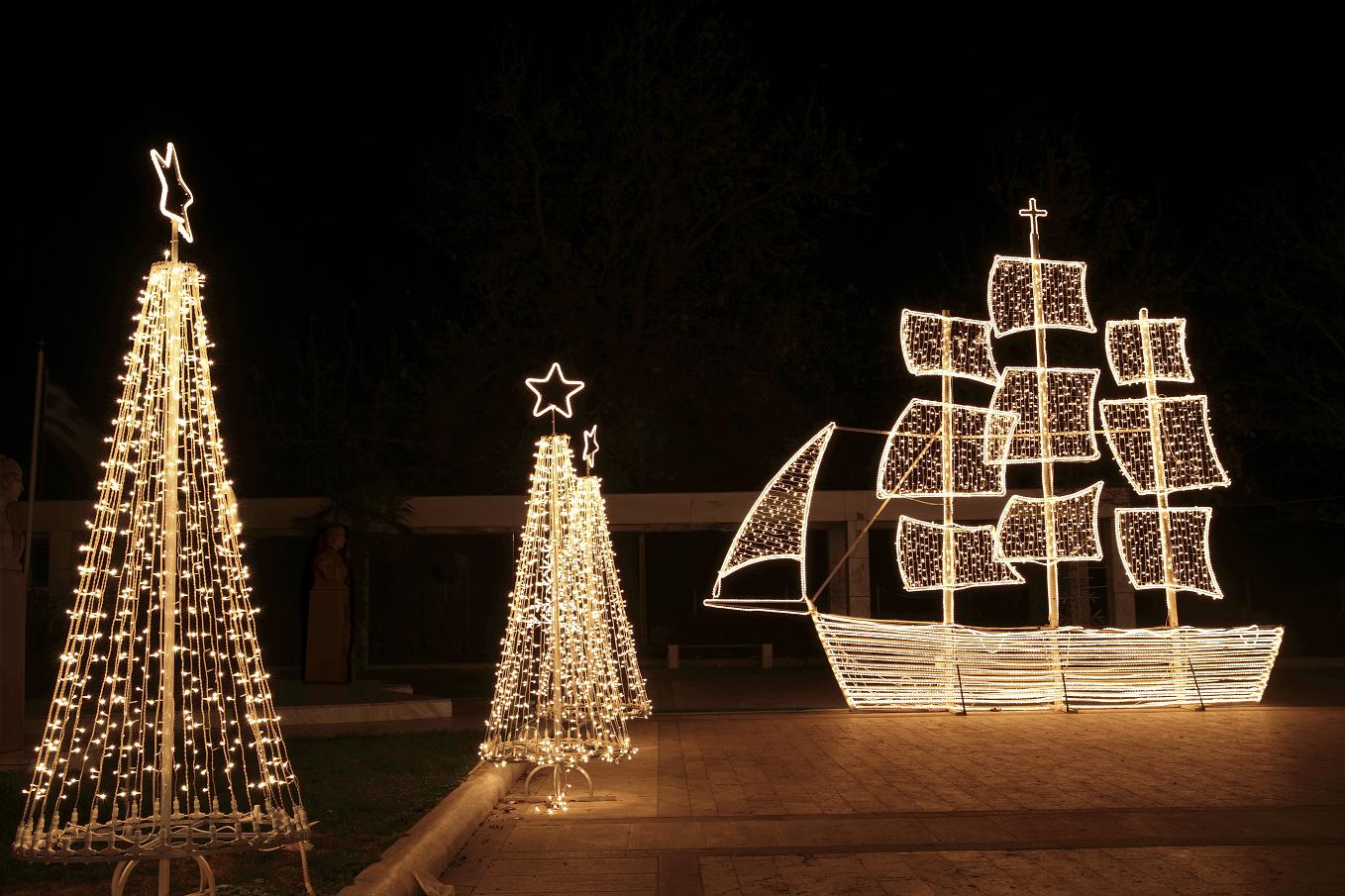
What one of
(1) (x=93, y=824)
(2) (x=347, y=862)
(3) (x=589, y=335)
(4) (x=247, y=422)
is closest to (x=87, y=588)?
(1) (x=93, y=824)

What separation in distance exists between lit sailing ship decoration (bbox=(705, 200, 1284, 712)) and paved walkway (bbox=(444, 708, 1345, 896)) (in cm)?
242

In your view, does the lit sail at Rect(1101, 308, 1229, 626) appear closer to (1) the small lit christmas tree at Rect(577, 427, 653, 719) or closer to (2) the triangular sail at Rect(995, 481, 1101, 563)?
(2) the triangular sail at Rect(995, 481, 1101, 563)

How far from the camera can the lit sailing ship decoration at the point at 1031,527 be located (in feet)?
53.9

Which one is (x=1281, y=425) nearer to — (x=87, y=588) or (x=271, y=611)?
(x=271, y=611)

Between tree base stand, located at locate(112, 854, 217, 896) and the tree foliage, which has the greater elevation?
the tree foliage

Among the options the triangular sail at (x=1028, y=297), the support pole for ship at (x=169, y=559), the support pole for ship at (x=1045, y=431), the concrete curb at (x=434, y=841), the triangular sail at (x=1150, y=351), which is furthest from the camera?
the triangular sail at (x=1028, y=297)

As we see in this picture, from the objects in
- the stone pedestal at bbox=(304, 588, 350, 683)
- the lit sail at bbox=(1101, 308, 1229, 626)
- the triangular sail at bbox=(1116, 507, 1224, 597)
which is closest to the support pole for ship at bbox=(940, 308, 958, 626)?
the lit sail at bbox=(1101, 308, 1229, 626)

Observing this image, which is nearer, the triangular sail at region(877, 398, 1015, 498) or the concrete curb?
the concrete curb

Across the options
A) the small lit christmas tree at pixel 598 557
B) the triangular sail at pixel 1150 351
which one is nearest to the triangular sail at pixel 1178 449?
the triangular sail at pixel 1150 351

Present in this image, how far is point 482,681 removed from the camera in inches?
878

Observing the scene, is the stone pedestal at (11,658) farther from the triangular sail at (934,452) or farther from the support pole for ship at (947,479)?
the support pole for ship at (947,479)

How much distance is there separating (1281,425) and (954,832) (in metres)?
20.5

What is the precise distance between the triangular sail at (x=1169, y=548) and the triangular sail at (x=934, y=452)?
1855mm

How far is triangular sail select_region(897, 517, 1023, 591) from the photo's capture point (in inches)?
688
